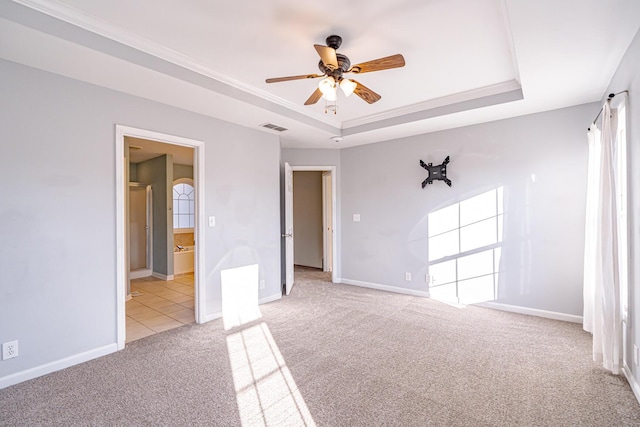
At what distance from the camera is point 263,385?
7.69 feet

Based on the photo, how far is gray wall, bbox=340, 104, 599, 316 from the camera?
3.58 m

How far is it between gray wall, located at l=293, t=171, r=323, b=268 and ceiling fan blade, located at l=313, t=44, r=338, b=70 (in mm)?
4838

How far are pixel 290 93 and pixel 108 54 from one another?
1.76m

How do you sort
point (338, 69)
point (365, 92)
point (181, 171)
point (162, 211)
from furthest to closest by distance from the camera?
point (181, 171) < point (162, 211) < point (365, 92) < point (338, 69)

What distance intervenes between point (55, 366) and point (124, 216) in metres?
1.43

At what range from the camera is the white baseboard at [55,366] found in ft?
7.73

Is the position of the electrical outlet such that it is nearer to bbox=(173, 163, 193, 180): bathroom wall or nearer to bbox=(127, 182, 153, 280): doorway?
bbox=(127, 182, 153, 280): doorway

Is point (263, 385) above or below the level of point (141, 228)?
below

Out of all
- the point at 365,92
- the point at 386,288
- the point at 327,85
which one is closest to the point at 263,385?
the point at 327,85

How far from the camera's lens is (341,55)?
254cm

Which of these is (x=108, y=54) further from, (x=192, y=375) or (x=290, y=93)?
(x=192, y=375)

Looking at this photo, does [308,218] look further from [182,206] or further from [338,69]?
[338,69]

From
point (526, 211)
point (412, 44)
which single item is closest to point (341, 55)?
point (412, 44)

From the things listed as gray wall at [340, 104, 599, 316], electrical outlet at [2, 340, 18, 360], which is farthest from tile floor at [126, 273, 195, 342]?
gray wall at [340, 104, 599, 316]
